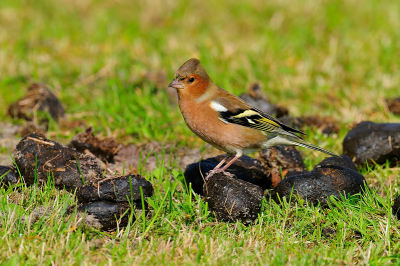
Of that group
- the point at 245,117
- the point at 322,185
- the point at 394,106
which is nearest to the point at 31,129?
the point at 245,117

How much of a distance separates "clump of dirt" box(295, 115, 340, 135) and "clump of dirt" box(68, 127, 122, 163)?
2567 millimetres

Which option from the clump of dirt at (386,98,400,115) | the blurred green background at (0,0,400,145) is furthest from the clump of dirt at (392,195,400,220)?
the clump of dirt at (386,98,400,115)

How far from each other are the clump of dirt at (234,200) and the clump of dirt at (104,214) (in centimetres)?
78

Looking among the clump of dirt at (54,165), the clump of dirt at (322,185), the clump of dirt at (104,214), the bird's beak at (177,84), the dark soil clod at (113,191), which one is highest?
the bird's beak at (177,84)

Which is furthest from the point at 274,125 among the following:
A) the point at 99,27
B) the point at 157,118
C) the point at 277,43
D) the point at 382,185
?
the point at 99,27

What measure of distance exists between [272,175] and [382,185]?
3.57 ft

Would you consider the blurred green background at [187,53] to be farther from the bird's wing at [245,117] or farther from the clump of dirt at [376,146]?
the bird's wing at [245,117]

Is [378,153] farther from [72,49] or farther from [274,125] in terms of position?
[72,49]

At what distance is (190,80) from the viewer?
521 cm

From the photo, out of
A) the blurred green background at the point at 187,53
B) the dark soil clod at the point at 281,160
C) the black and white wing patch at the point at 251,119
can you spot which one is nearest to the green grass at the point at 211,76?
the blurred green background at the point at 187,53

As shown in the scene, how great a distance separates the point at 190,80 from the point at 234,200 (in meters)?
1.47

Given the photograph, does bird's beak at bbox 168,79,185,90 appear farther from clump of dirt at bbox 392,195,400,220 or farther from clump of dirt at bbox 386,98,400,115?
clump of dirt at bbox 386,98,400,115

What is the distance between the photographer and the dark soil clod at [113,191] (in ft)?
13.9

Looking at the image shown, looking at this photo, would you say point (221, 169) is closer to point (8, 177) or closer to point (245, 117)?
point (245, 117)
